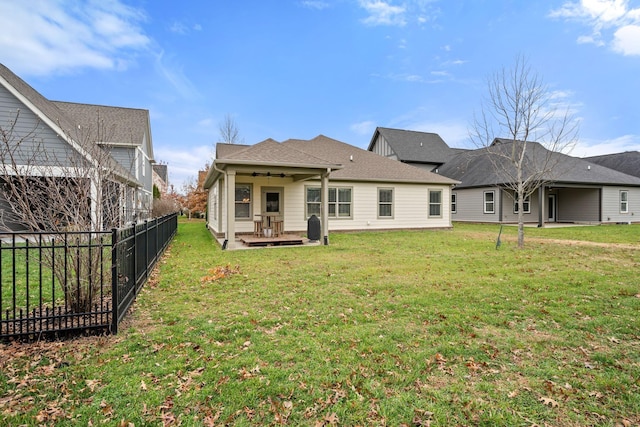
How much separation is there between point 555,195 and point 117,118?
31.6m

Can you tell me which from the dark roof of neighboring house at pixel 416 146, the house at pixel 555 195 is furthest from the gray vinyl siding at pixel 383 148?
the house at pixel 555 195

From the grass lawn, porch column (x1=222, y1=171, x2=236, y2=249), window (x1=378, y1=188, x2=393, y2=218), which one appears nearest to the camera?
the grass lawn

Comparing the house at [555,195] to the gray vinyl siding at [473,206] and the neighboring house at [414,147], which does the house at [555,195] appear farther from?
the neighboring house at [414,147]

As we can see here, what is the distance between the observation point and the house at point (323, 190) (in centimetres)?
1145

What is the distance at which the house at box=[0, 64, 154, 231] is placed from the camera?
13.9ft

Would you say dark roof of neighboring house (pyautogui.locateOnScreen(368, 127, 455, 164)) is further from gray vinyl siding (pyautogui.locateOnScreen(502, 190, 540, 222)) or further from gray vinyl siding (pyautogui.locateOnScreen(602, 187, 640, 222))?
gray vinyl siding (pyautogui.locateOnScreen(602, 187, 640, 222))

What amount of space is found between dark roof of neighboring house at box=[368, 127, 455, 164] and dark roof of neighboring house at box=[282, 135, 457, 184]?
10647mm

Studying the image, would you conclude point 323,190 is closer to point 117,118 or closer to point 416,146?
point 117,118

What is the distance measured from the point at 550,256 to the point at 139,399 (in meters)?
10.4

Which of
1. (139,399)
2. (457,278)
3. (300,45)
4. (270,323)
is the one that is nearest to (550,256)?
(457,278)

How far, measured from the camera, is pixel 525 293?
18.2ft

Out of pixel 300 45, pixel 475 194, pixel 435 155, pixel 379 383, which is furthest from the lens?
pixel 435 155

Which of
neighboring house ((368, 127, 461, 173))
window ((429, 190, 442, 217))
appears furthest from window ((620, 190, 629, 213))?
window ((429, 190, 442, 217))

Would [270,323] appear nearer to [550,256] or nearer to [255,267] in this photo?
[255,267]
